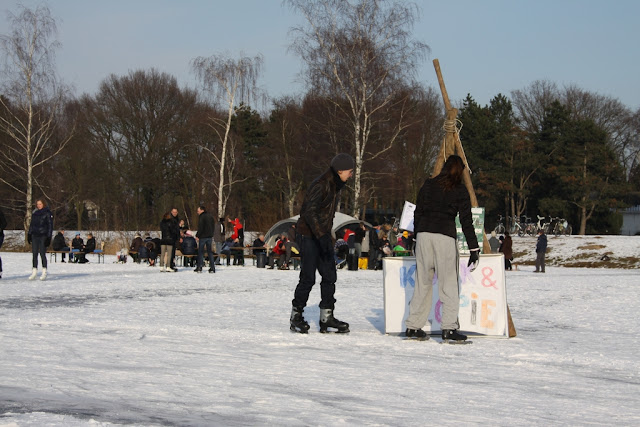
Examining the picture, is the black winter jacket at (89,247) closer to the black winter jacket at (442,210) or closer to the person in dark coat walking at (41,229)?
the person in dark coat walking at (41,229)

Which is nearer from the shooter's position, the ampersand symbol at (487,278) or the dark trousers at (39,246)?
the ampersand symbol at (487,278)

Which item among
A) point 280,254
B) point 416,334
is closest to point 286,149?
point 280,254

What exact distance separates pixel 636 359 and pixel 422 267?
1903 mm

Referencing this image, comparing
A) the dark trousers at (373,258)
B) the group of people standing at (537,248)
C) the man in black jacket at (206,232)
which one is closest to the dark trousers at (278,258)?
the dark trousers at (373,258)

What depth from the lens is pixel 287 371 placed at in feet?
17.9

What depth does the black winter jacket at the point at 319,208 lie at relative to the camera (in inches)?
303

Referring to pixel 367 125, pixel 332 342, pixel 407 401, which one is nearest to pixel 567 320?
pixel 332 342

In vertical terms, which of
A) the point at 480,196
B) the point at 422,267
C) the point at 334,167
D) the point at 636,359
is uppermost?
the point at 480,196

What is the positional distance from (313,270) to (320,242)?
0.27 m

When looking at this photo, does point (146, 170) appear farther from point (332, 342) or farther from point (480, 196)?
point (332, 342)

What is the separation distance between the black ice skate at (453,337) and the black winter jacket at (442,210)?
2.52 ft

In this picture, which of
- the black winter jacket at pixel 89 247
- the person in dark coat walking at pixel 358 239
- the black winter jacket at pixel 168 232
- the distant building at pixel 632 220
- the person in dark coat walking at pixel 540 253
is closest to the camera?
the black winter jacket at pixel 168 232

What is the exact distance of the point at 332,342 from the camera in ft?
23.6

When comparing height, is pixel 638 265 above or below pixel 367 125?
below
